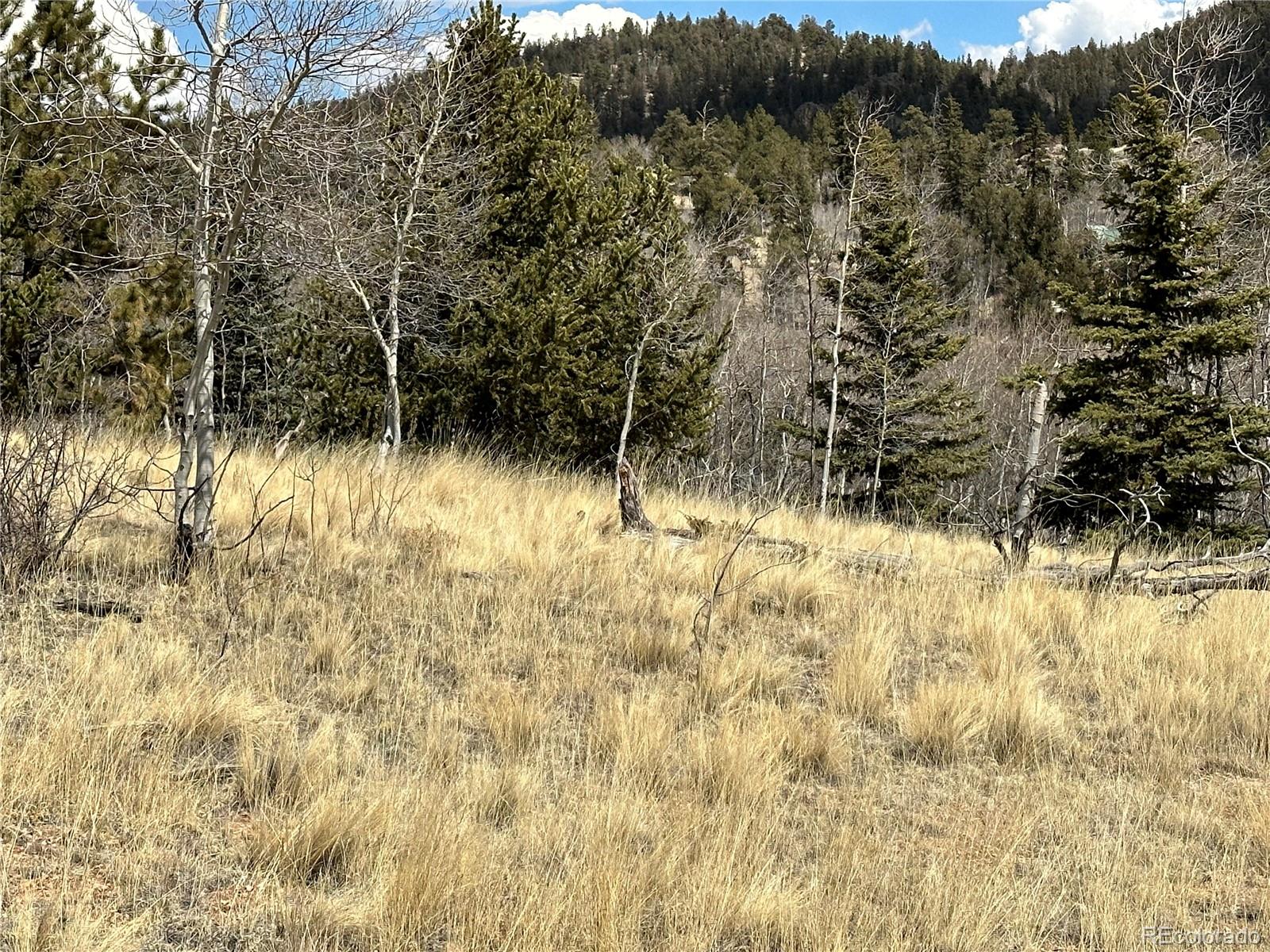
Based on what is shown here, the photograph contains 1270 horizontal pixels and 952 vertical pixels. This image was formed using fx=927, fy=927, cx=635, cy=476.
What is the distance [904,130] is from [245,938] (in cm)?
10881

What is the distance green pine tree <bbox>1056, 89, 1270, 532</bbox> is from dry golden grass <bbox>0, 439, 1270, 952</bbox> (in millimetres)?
10154

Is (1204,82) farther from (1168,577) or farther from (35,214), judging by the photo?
(35,214)

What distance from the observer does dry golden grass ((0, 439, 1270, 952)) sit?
2363 mm

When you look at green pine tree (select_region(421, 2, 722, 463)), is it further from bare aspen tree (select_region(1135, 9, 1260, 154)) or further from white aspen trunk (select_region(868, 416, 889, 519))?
bare aspen tree (select_region(1135, 9, 1260, 154))

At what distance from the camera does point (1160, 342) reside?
587 inches

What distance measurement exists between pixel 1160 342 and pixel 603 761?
14.7m

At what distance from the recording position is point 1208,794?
11.1ft

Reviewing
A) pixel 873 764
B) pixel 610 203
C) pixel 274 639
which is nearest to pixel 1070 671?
pixel 873 764

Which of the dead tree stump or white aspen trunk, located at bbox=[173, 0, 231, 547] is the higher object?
white aspen trunk, located at bbox=[173, 0, 231, 547]

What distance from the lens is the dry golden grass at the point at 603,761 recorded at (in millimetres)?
2363

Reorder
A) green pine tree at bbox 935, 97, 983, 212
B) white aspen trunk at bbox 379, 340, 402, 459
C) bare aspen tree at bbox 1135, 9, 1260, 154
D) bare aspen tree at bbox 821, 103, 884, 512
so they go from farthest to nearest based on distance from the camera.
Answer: green pine tree at bbox 935, 97, 983, 212 → bare aspen tree at bbox 821, 103, 884, 512 → bare aspen tree at bbox 1135, 9, 1260, 154 → white aspen trunk at bbox 379, 340, 402, 459

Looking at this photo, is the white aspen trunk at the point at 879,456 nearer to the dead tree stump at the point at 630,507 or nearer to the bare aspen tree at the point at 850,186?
the bare aspen tree at the point at 850,186

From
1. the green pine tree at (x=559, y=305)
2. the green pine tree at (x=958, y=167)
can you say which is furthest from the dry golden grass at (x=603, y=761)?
the green pine tree at (x=958, y=167)

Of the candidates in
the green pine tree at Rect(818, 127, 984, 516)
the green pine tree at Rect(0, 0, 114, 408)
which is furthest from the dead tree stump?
the green pine tree at Rect(818, 127, 984, 516)
